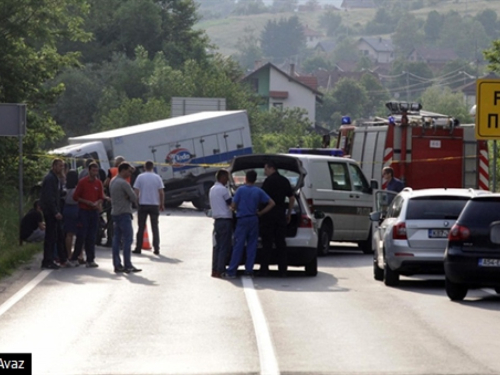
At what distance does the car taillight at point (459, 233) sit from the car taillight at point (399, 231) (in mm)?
1951

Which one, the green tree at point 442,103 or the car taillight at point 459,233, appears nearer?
the car taillight at point 459,233

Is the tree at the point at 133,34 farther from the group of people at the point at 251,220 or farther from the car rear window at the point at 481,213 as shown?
the car rear window at the point at 481,213

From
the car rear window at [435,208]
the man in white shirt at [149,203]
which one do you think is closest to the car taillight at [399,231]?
the car rear window at [435,208]

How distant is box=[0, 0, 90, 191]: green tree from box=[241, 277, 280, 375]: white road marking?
14.8 metres

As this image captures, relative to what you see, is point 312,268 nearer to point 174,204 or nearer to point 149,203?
point 149,203

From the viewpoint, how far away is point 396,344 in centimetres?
1267

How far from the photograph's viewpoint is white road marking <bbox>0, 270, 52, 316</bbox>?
51.3ft

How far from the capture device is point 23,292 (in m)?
17.4

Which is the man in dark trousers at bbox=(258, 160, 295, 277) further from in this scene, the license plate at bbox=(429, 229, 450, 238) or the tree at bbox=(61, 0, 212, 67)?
the tree at bbox=(61, 0, 212, 67)

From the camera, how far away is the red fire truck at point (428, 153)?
30203 millimetres

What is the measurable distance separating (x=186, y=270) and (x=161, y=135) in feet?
73.7

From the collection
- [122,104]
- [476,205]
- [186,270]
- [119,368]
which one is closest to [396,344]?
[119,368]

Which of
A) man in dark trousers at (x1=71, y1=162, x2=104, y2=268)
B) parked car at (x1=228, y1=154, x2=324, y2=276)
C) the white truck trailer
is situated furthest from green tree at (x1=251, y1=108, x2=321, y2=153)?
parked car at (x1=228, y1=154, x2=324, y2=276)

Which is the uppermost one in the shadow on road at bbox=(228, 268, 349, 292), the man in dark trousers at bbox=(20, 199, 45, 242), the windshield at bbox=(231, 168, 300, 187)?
the windshield at bbox=(231, 168, 300, 187)
